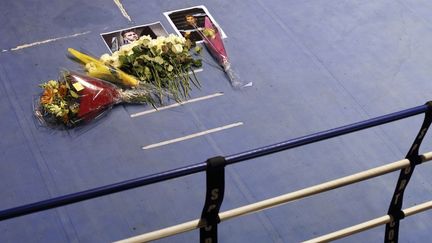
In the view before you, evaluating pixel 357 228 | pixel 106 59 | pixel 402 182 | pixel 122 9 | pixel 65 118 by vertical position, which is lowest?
pixel 357 228

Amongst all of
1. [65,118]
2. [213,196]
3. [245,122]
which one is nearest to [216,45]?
[245,122]

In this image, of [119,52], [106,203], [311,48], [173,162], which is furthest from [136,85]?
[311,48]

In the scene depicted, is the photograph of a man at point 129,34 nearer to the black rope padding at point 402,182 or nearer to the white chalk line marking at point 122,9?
the white chalk line marking at point 122,9

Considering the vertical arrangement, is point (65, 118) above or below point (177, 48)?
below

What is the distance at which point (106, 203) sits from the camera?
4480mm

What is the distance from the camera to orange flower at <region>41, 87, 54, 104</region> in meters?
5.01

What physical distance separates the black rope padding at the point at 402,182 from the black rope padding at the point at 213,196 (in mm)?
970

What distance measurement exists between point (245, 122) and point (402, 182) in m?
1.88

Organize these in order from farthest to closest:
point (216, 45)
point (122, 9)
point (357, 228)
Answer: point (122, 9) < point (216, 45) < point (357, 228)

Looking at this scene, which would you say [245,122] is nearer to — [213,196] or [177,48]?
[177,48]

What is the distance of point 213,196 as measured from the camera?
116 inches

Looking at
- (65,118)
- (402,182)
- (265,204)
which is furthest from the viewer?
(65,118)

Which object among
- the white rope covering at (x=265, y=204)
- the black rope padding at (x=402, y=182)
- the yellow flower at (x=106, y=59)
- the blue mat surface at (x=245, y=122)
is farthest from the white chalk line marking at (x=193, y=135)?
the white rope covering at (x=265, y=204)

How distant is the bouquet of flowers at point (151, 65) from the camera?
17.4 feet
